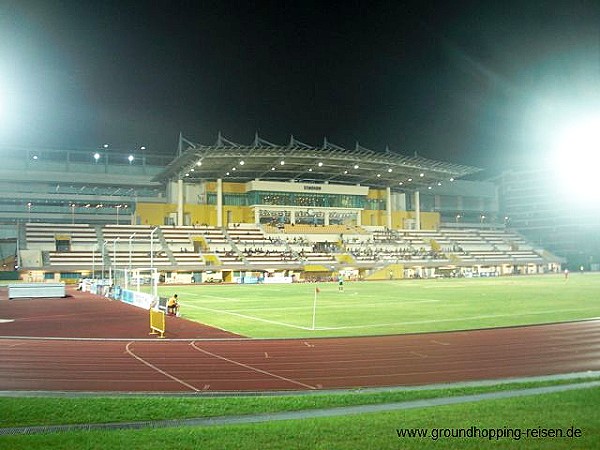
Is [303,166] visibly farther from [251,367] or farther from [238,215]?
[251,367]

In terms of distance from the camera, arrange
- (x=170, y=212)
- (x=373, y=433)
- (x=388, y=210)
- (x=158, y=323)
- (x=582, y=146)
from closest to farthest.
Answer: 1. (x=373, y=433)
2. (x=158, y=323)
3. (x=582, y=146)
4. (x=170, y=212)
5. (x=388, y=210)

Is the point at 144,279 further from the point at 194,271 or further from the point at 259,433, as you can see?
the point at 259,433

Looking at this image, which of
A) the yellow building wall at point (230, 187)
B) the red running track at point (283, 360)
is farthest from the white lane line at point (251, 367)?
the yellow building wall at point (230, 187)

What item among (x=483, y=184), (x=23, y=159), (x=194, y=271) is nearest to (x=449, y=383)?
(x=194, y=271)

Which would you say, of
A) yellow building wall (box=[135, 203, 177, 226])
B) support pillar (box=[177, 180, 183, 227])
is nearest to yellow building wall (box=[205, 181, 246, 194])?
support pillar (box=[177, 180, 183, 227])

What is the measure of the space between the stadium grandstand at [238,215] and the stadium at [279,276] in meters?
0.34

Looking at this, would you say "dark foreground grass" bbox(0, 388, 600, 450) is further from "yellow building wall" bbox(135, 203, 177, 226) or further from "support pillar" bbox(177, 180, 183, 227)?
"yellow building wall" bbox(135, 203, 177, 226)

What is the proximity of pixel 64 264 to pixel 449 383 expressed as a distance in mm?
71657

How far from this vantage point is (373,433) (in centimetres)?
778

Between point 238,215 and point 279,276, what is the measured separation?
19.7 metres

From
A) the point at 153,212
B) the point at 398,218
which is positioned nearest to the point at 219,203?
the point at 153,212

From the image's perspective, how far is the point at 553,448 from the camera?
693 centimetres

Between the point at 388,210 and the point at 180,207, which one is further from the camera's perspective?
the point at 388,210

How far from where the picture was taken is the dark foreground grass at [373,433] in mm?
7242
